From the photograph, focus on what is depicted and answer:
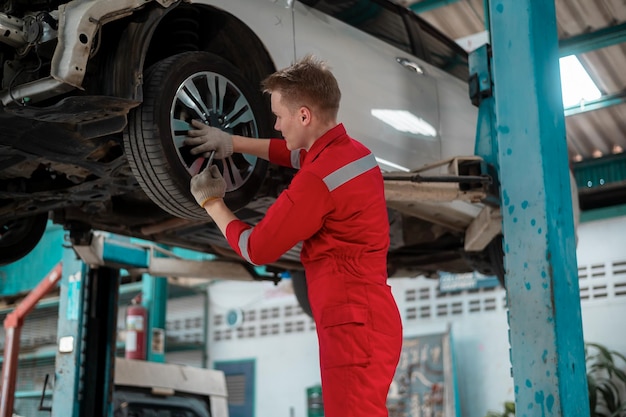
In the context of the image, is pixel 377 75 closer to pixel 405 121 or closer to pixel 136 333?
pixel 405 121

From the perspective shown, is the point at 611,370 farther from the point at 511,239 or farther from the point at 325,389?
the point at 325,389

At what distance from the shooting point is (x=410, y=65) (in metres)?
4.29

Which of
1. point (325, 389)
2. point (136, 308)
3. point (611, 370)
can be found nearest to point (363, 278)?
point (325, 389)

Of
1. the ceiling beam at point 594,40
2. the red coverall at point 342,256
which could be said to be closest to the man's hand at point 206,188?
the red coverall at point 342,256

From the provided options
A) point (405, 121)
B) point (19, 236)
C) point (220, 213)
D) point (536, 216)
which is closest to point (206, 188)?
point (220, 213)

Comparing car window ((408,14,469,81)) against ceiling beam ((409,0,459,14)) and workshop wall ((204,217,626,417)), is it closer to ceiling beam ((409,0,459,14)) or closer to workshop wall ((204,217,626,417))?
ceiling beam ((409,0,459,14))

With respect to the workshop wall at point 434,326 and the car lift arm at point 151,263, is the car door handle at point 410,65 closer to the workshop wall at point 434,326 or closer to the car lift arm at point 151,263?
the car lift arm at point 151,263

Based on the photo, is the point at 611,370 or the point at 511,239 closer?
the point at 511,239

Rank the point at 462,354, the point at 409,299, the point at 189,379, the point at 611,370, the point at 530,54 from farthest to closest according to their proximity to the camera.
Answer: the point at 409,299, the point at 462,354, the point at 611,370, the point at 189,379, the point at 530,54

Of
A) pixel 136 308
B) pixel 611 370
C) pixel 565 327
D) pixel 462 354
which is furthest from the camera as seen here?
pixel 462 354

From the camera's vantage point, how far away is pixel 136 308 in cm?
693

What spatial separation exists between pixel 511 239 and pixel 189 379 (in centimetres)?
388

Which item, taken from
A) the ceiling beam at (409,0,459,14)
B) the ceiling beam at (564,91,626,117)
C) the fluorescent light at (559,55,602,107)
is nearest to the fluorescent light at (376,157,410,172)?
the ceiling beam at (409,0,459,14)

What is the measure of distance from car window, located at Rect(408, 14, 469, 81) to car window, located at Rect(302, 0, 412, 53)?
161mm
